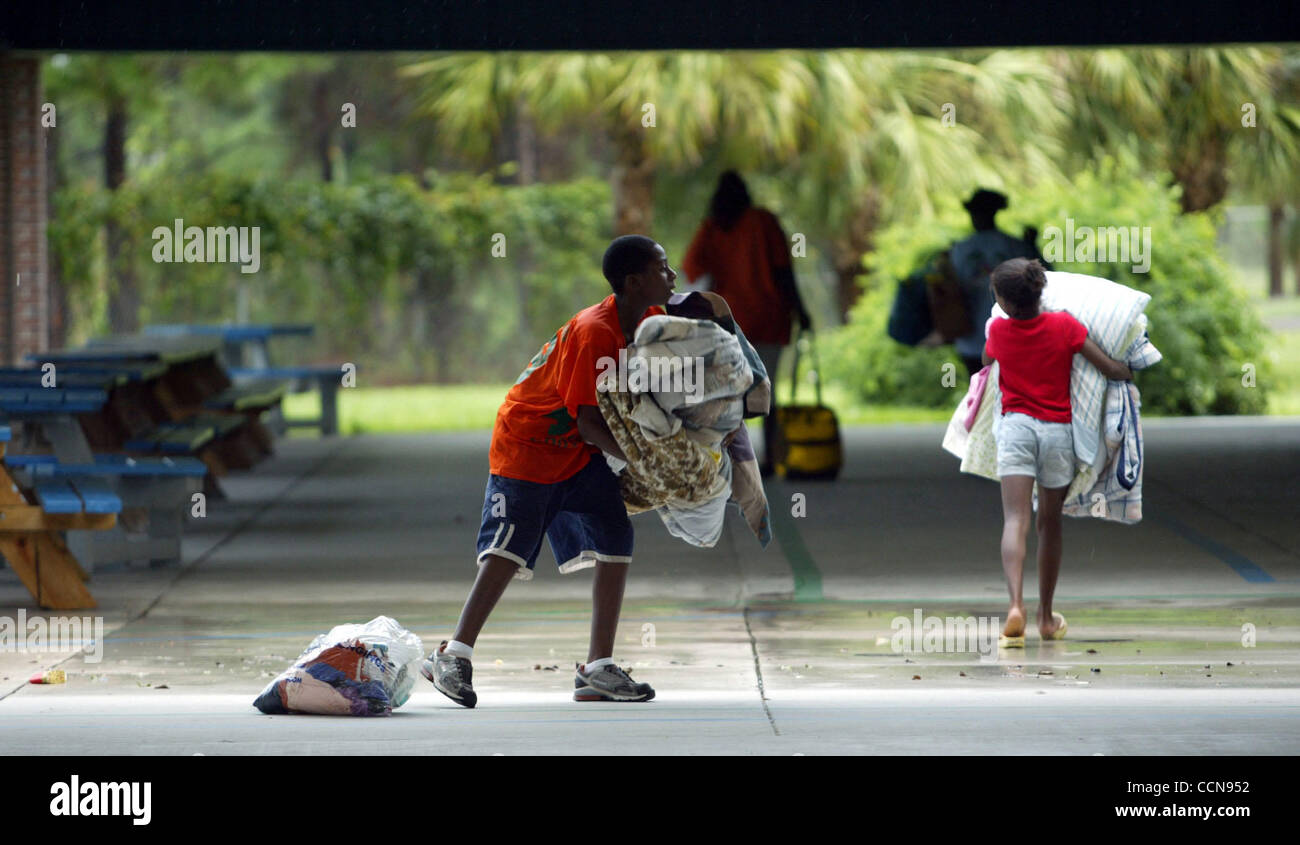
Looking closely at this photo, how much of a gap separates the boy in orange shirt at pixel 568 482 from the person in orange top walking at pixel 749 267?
7092mm

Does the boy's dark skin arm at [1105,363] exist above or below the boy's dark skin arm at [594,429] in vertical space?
above

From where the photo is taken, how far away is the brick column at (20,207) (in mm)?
16625

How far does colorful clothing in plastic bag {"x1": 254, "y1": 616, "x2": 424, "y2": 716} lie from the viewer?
6590mm

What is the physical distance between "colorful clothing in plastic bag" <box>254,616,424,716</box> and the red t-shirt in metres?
2.98

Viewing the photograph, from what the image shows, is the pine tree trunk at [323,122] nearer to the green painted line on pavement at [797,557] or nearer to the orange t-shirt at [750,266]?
the orange t-shirt at [750,266]

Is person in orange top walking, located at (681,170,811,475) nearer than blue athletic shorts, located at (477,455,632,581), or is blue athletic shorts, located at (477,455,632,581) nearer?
blue athletic shorts, located at (477,455,632,581)

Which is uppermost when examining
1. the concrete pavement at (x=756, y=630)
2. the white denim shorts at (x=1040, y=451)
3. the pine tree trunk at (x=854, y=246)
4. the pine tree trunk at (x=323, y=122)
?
the pine tree trunk at (x=323, y=122)

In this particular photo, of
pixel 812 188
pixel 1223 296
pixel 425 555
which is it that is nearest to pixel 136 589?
pixel 425 555

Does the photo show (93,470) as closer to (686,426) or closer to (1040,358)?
(686,426)

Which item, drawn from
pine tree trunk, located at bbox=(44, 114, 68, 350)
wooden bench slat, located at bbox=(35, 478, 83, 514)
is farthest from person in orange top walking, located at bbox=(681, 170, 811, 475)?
pine tree trunk, located at bbox=(44, 114, 68, 350)

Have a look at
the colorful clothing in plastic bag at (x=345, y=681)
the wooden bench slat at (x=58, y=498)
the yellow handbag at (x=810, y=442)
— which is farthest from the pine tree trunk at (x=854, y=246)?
the colorful clothing in plastic bag at (x=345, y=681)

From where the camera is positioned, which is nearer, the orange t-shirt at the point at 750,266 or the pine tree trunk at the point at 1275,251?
the orange t-shirt at the point at 750,266

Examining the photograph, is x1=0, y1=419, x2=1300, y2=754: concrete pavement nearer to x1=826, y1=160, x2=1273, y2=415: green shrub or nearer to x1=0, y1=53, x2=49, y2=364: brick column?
x1=0, y1=53, x2=49, y2=364: brick column
